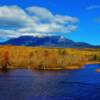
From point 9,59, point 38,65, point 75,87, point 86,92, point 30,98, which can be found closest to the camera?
point 30,98

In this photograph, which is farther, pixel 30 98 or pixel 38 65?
pixel 38 65

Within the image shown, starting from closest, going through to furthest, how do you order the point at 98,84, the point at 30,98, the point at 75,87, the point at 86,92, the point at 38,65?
1. the point at 30,98
2. the point at 86,92
3. the point at 75,87
4. the point at 98,84
5. the point at 38,65

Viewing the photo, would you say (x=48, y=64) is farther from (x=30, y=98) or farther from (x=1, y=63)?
(x=30, y=98)

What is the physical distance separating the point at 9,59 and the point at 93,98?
259ft

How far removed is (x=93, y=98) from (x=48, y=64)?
226ft

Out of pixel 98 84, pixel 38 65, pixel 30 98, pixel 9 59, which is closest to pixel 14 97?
pixel 30 98

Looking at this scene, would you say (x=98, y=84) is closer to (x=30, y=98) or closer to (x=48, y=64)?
(x=30, y=98)

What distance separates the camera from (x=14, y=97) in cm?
5278

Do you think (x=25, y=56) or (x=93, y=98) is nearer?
(x=93, y=98)

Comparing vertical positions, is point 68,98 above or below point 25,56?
below

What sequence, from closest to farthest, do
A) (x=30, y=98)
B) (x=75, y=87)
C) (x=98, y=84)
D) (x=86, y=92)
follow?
(x=30, y=98) → (x=86, y=92) → (x=75, y=87) → (x=98, y=84)

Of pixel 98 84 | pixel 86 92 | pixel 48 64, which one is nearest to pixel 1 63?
pixel 48 64

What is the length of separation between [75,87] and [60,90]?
509 centimetres

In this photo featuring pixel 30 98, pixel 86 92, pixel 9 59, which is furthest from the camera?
pixel 9 59
